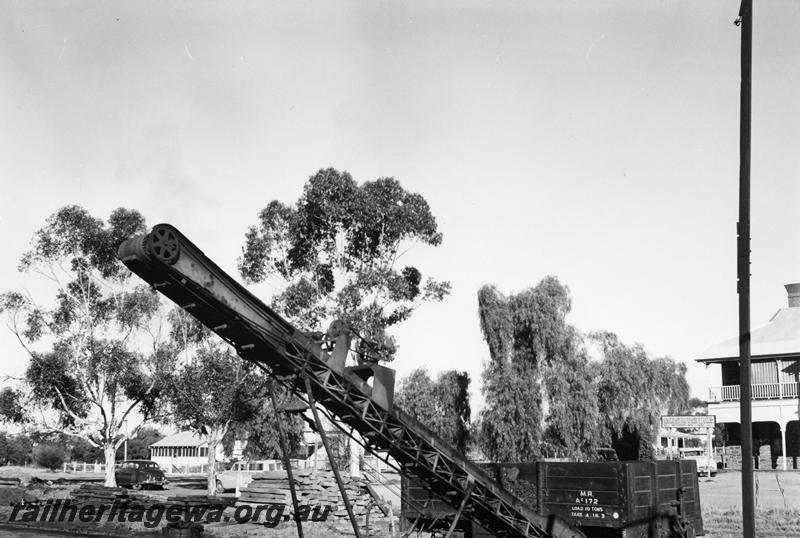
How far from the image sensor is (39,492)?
31984mm

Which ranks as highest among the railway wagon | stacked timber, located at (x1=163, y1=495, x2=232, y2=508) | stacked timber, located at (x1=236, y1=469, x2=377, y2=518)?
the railway wagon

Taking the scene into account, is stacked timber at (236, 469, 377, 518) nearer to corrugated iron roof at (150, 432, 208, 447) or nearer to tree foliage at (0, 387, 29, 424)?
tree foliage at (0, 387, 29, 424)

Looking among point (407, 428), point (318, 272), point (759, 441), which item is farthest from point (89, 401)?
point (759, 441)

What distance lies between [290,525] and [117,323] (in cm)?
1984

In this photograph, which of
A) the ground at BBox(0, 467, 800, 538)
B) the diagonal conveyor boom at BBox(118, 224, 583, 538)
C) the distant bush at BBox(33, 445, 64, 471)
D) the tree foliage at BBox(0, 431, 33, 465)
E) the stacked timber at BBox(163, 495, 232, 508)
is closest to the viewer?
the diagonal conveyor boom at BBox(118, 224, 583, 538)

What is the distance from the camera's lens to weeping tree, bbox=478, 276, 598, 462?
3034cm

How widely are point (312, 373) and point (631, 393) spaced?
26.3 meters

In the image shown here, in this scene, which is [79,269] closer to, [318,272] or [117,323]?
[117,323]

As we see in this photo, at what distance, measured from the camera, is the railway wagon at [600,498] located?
36.5 feet

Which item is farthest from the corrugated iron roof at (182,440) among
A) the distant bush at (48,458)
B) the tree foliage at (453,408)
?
the tree foliage at (453,408)

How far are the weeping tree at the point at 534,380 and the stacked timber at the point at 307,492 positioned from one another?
845cm

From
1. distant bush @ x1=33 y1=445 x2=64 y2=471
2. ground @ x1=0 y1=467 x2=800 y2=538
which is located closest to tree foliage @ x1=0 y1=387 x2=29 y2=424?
ground @ x1=0 y1=467 x2=800 y2=538

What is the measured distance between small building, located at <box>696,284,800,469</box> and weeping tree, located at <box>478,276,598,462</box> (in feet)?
38.4

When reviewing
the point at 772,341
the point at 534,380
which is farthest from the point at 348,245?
the point at 772,341
